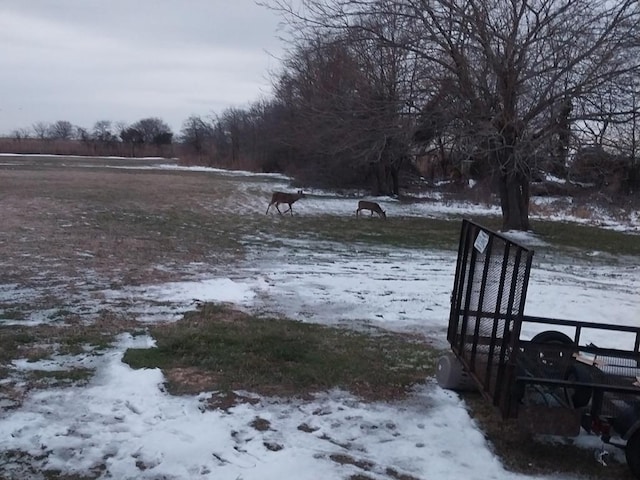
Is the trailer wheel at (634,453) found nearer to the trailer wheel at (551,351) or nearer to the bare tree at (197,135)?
the trailer wheel at (551,351)

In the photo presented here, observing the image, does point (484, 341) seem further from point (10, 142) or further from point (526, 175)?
point (10, 142)

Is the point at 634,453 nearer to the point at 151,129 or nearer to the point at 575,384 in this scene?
the point at 575,384

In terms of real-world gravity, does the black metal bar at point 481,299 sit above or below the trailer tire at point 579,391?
above

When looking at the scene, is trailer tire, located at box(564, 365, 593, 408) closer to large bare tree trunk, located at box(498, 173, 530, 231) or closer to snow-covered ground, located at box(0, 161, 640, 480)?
snow-covered ground, located at box(0, 161, 640, 480)

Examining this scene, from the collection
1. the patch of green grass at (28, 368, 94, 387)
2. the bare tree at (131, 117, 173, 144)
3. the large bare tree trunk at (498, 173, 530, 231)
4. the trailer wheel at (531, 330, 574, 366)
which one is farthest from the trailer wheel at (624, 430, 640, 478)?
the bare tree at (131, 117, 173, 144)

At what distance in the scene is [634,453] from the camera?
12.6ft

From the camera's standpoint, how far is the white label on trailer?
4.71 metres

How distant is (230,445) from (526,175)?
1514 centimetres

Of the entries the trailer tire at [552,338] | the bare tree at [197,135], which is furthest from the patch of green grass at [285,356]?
the bare tree at [197,135]

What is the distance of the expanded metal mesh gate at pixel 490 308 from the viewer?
3979 mm

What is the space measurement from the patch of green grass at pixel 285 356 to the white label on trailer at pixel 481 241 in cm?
136

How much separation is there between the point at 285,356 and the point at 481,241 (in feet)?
7.26

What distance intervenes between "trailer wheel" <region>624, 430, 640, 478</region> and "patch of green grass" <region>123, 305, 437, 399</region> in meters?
1.81

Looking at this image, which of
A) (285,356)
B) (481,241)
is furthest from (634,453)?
(285,356)
